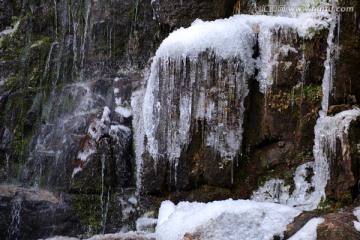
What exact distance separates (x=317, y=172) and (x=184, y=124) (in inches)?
89.9

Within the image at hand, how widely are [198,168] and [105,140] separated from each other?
1823 mm

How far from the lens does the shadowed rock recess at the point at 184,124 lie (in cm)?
756

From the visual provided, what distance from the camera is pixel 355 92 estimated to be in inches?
297

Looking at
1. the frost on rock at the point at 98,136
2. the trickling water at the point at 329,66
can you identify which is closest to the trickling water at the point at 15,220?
the frost on rock at the point at 98,136

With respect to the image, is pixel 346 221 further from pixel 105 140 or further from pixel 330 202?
pixel 105 140

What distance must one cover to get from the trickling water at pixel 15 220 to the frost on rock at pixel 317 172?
168 inches

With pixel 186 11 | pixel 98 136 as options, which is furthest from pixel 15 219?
pixel 186 11

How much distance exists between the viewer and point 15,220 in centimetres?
941

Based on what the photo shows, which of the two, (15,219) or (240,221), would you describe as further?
(15,219)

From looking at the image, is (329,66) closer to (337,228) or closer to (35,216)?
(337,228)

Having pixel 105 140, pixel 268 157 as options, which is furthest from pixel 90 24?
pixel 268 157

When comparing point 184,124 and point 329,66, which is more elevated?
point 329,66

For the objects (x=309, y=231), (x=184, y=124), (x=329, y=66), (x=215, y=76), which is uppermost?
(x=329, y=66)

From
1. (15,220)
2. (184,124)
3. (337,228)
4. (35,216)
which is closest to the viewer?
(337,228)
